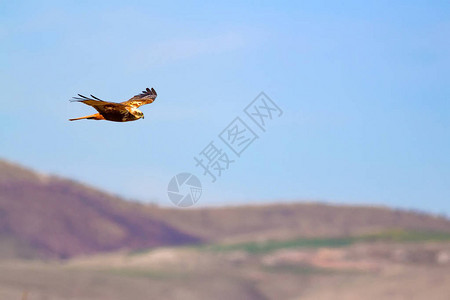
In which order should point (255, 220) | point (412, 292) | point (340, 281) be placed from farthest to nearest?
1. point (255, 220)
2. point (340, 281)
3. point (412, 292)

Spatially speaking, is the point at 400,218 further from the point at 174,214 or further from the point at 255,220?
the point at 174,214

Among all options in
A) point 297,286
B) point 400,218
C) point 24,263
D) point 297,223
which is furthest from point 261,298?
point 24,263

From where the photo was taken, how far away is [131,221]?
110250 millimetres

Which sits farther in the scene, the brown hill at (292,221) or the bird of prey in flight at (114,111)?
the brown hill at (292,221)

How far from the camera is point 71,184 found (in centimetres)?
11406

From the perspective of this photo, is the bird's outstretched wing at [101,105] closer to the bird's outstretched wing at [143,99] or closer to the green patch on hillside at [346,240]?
the bird's outstretched wing at [143,99]

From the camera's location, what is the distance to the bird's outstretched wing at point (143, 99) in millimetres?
18339

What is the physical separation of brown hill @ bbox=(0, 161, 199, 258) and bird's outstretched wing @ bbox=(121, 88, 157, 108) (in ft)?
289

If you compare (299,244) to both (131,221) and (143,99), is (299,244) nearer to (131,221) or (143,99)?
(131,221)

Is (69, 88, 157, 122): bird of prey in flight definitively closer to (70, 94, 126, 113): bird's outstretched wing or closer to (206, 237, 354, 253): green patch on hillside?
(70, 94, 126, 113): bird's outstretched wing

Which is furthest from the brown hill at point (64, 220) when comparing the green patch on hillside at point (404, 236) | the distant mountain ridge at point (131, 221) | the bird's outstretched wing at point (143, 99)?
the bird's outstretched wing at point (143, 99)

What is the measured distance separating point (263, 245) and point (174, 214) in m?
13.4

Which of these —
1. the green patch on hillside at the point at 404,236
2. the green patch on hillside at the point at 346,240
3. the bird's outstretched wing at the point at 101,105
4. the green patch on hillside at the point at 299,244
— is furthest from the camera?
the green patch on hillside at the point at 404,236

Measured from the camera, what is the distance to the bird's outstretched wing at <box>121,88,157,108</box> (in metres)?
18.3
